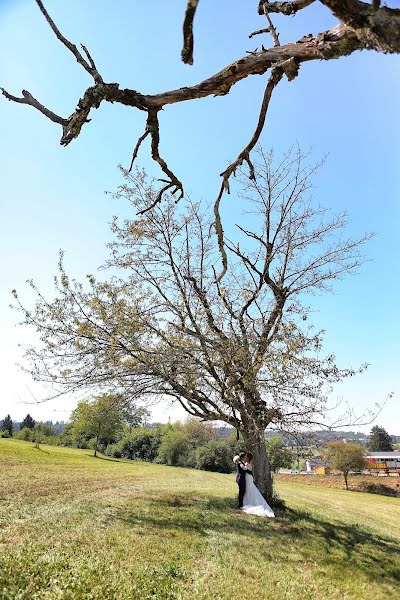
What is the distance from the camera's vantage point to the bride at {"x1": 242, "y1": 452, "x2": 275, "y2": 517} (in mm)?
14213

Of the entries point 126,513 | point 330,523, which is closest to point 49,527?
point 126,513

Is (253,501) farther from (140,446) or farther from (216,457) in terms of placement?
(140,446)

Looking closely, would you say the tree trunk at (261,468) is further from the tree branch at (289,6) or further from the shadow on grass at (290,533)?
the tree branch at (289,6)

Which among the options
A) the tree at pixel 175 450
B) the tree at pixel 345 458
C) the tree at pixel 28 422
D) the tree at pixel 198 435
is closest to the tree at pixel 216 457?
the tree at pixel 198 435

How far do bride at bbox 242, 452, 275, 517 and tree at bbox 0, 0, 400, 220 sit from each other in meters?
13.1

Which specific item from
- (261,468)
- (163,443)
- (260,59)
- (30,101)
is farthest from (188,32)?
(163,443)

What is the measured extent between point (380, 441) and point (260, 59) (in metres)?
142

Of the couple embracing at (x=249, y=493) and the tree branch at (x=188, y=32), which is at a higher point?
the tree branch at (x=188, y=32)

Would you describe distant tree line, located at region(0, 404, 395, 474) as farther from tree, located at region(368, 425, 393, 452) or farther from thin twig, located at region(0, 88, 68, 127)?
tree, located at region(368, 425, 393, 452)

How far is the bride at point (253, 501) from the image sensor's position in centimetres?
1421

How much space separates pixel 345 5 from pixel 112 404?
1424 centimetres

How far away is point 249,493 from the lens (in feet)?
49.3

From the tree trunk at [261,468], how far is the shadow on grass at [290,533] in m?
0.92

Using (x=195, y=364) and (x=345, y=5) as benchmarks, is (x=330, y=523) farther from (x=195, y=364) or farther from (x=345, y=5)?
(x=345, y=5)
